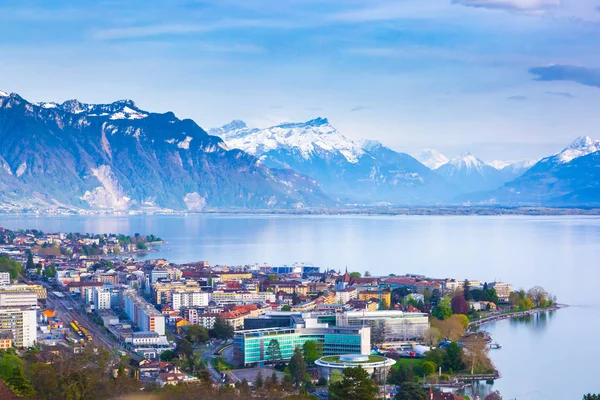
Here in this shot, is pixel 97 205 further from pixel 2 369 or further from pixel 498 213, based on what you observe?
pixel 2 369

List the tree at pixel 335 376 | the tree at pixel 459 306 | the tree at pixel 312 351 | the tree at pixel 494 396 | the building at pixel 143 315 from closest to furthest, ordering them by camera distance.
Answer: the tree at pixel 494 396 → the tree at pixel 335 376 → the tree at pixel 312 351 → the building at pixel 143 315 → the tree at pixel 459 306

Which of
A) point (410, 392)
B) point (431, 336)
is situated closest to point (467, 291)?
point (431, 336)

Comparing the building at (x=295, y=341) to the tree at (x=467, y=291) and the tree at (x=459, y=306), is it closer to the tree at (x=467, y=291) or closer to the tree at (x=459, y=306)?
the tree at (x=459, y=306)

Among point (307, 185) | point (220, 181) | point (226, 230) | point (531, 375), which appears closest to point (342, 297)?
point (531, 375)

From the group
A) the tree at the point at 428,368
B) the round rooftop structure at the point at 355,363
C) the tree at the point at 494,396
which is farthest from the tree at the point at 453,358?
the tree at the point at 494,396

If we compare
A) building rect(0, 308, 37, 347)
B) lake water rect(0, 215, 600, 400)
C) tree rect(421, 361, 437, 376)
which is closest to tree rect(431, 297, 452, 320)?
lake water rect(0, 215, 600, 400)

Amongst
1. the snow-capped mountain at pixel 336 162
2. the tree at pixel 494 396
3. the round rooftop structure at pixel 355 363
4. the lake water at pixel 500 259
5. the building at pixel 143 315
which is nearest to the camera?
the tree at pixel 494 396
